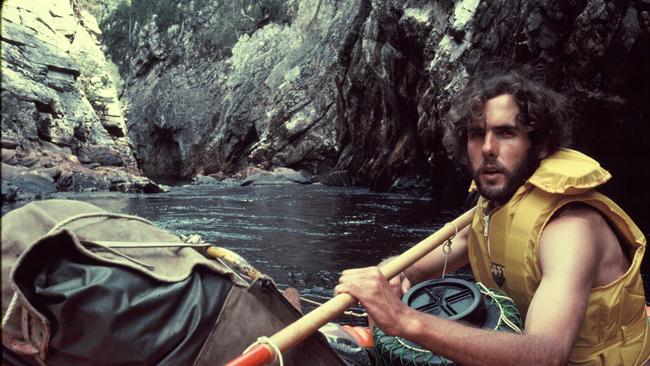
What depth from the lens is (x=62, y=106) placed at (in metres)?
21.8

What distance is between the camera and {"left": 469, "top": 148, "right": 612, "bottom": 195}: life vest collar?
71.0 inches

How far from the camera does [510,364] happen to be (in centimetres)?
158

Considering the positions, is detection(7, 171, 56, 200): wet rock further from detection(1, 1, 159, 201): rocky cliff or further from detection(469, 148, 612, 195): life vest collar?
detection(469, 148, 612, 195): life vest collar

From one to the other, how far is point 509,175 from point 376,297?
78 cm

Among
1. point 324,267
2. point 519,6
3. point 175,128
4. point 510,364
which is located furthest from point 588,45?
point 175,128

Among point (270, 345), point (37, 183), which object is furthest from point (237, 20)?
point (270, 345)

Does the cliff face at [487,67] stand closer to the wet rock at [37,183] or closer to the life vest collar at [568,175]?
the life vest collar at [568,175]

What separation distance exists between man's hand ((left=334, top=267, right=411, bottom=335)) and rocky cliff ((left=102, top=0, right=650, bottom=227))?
750cm

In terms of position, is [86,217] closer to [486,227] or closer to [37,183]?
[486,227]

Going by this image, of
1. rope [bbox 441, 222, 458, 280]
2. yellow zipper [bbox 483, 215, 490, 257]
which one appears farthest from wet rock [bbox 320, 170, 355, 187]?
yellow zipper [bbox 483, 215, 490, 257]

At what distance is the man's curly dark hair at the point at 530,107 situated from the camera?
2154mm

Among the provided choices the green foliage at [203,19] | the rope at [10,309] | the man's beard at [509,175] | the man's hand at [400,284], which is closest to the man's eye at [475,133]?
the man's beard at [509,175]

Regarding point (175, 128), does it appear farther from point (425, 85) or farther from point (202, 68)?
point (425, 85)

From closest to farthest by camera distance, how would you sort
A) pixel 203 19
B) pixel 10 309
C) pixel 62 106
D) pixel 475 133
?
pixel 10 309, pixel 475 133, pixel 62 106, pixel 203 19
